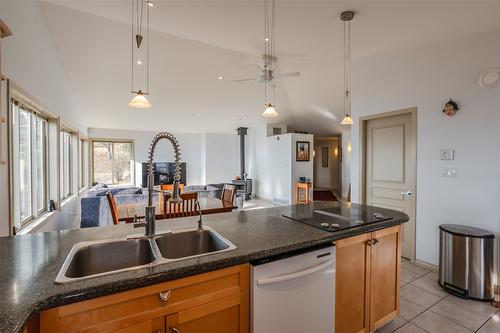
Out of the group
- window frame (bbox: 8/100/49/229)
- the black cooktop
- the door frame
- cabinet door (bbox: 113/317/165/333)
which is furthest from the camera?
the door frame

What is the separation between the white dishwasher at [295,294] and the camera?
48.8 inches

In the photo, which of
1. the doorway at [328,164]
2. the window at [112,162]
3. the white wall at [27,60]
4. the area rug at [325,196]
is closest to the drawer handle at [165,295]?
the white wall at [27,60]

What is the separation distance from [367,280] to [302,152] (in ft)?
19.9

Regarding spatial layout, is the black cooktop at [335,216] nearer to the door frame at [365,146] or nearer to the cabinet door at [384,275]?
the cabinet door at [384,275]

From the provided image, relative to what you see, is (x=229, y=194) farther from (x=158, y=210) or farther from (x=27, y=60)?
(x=27, y=60)

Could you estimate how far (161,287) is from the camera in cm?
102

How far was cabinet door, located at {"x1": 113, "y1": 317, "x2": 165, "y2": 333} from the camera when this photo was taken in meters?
0.97

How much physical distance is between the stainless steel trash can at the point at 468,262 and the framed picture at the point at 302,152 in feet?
16.6

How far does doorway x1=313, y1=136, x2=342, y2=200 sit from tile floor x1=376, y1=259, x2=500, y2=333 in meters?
7.52

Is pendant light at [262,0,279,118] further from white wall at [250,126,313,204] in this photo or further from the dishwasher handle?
white wall at [250,126,313,204]

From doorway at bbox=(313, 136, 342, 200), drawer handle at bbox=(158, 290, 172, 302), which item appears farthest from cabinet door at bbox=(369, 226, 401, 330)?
doorway at bbox=(313, 136, 342, 200)

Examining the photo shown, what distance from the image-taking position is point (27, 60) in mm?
2281

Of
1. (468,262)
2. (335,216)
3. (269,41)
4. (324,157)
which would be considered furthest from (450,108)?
(324,157)

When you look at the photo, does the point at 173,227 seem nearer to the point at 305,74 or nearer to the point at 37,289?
the point at 37,289
